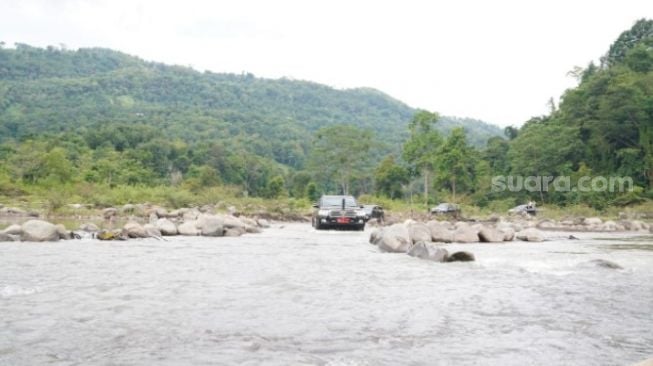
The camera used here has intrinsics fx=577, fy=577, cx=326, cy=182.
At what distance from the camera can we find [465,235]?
58.3ft

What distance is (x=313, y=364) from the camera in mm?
3936

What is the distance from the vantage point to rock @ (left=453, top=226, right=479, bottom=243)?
17703mm

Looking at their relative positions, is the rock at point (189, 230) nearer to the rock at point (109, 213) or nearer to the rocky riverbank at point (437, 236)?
the rocky riverbank at point (437, 236)

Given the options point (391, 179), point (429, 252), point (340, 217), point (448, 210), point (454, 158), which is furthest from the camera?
point (391, 179)

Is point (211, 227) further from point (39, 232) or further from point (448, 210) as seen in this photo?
point (448, 210)

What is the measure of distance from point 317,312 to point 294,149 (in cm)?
11672

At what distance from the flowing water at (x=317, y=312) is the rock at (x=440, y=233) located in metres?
6.74

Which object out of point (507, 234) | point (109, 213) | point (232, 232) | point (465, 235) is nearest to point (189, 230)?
point (232, 232)

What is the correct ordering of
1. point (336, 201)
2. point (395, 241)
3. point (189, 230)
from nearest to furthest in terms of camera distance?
point (395, 241) < point (189, 230) < point (336, 201)

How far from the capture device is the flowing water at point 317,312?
13.9ft

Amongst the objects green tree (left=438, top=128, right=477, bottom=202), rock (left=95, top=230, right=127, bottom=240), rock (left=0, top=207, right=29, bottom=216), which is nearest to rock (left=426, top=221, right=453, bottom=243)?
rock (left=95, top=230, right=127, bottom=240)

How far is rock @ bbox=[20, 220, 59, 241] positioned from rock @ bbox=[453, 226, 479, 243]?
11403 millimetres

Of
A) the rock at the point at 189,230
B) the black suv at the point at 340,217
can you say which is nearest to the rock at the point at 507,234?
the black suv at the point at 340,217

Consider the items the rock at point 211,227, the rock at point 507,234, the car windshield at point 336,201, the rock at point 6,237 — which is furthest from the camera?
the car windshield at point 336,201
